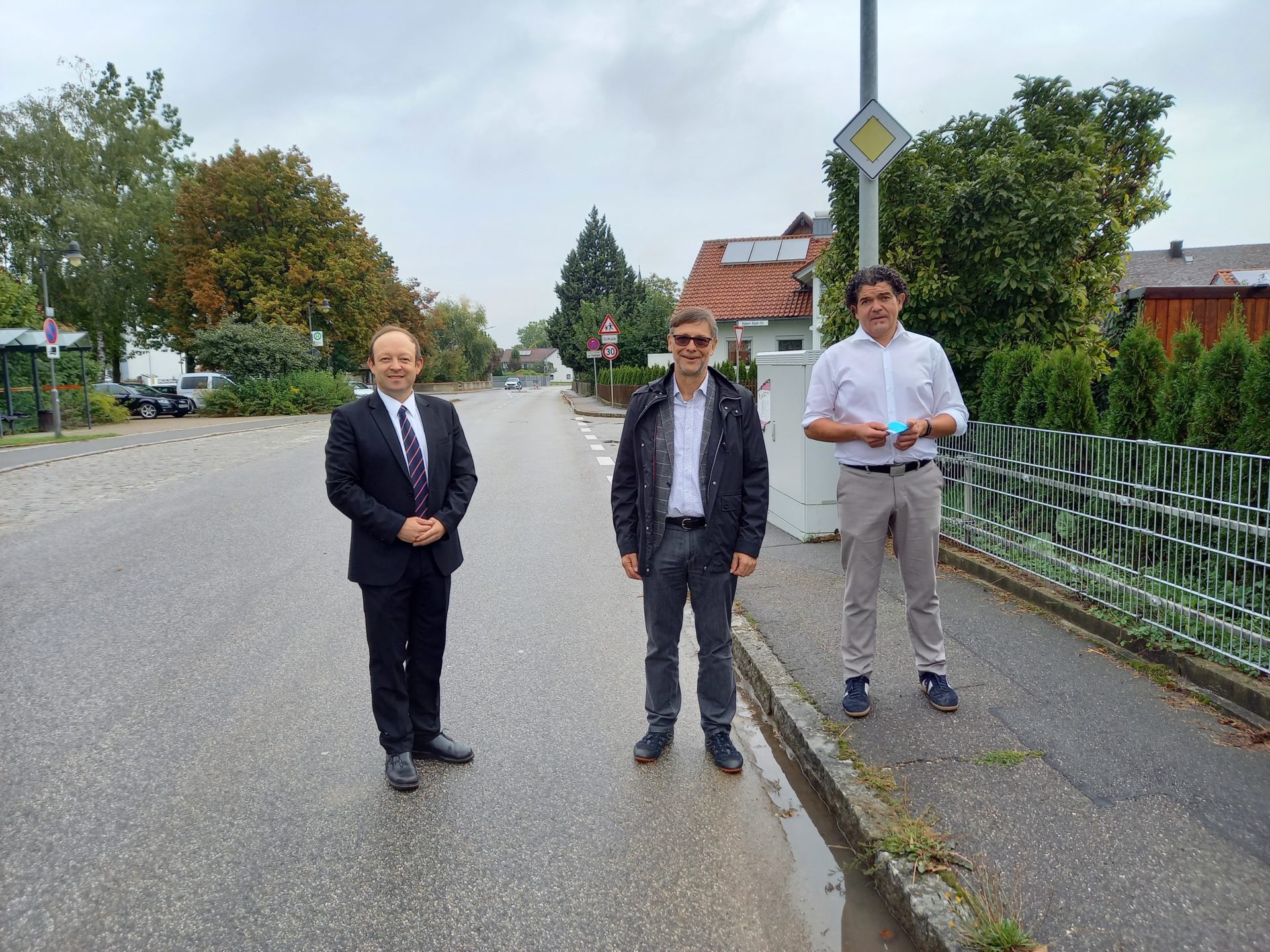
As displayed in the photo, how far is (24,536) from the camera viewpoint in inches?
356

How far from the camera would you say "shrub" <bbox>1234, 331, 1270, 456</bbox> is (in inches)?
170

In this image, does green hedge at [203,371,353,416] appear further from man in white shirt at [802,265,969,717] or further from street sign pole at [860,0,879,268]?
man in white shirt at [802,265,969,717]

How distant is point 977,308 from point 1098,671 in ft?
14.6

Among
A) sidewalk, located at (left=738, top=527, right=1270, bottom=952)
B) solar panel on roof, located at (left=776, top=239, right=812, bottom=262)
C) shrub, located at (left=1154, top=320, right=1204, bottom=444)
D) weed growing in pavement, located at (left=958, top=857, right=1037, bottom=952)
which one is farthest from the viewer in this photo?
solar panel on roof, located at (left=776, top=239, right=812, bottom=262)

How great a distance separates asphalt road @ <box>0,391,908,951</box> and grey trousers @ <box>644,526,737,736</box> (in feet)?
0.72

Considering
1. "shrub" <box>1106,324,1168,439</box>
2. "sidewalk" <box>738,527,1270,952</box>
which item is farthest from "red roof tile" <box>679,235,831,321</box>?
"sidewalk" <box>738,527,1270,952</box>

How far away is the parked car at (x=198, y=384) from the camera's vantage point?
118 feet

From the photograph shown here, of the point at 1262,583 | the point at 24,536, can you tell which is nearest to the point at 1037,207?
the point at 1262,583

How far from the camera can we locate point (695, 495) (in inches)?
142

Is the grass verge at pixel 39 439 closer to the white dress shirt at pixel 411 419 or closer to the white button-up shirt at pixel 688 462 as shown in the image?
the white dress shirt at pixel 411 419

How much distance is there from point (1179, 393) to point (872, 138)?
289 centimetres

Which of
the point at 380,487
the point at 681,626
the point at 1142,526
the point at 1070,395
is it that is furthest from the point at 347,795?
the point at 1070,395

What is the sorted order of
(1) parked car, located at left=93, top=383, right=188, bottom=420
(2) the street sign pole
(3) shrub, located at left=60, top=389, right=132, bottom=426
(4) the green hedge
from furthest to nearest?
(1) parked car, located at left=93, top=383, right=188, bottom=420
(4) the green hedge
(3) shrub, located at left=60, top=389, right=132, bottom=426
(2) the street sign pole

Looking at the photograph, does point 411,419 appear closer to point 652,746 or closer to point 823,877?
point 652,746
